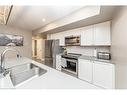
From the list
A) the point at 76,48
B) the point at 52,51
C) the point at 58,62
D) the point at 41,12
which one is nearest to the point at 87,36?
the point at 76,48

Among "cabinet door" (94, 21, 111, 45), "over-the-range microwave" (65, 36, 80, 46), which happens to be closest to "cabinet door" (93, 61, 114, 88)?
"cabinet door" (94, 21, 111, 45)

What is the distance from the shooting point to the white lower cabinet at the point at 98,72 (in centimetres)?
235

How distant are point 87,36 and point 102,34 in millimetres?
554

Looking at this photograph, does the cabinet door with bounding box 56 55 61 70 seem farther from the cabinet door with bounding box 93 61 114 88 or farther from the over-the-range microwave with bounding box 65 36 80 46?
the cabinet door with bounding box 93 61 114 88

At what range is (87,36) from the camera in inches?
131

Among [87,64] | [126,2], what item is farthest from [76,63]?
[126,2]

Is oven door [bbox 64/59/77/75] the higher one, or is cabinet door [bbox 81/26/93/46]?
cabinet door [bbox 81/26/93/46]

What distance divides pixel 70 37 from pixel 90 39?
0.99m

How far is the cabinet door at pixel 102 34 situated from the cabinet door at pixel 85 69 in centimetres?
69

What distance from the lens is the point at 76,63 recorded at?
10.9ft

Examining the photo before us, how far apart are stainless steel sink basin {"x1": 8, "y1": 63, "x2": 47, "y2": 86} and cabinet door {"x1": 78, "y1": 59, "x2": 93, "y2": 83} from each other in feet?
5.03

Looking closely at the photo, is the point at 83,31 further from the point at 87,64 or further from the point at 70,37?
the point at 87,64

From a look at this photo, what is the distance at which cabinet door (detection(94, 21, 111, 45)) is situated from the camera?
9.10 ft

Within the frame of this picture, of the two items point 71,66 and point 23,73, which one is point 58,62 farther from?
point 23,73
